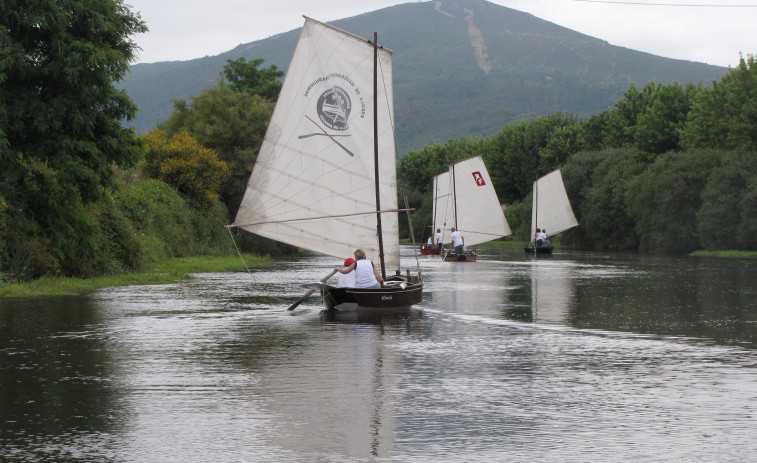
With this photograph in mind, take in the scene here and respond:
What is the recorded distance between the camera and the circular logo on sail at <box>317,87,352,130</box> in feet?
83.1

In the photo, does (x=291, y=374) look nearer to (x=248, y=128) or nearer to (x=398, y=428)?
(x=398, y=428)

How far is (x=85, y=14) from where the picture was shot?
30.8 m

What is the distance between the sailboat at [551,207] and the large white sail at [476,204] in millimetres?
5710

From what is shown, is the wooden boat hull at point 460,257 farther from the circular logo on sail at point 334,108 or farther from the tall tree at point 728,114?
the circular logo on sail at point 334,108

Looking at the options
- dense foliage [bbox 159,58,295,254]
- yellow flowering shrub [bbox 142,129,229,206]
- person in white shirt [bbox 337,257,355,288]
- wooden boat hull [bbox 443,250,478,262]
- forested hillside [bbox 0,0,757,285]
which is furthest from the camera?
dense foliage [bbox 159,58,295,254]

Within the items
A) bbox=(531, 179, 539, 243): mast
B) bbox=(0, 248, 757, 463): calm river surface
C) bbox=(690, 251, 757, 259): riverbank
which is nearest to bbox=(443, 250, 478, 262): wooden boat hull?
bbox=(531, 179, 539, 243): mast

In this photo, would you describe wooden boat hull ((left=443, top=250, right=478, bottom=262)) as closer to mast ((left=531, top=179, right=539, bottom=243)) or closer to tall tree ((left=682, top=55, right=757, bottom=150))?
mast ((left=531, top=179, right=539, bottom=243))

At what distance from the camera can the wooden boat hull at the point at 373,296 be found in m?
23.3

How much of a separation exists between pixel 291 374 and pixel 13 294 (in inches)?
656

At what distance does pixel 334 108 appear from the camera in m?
25.4

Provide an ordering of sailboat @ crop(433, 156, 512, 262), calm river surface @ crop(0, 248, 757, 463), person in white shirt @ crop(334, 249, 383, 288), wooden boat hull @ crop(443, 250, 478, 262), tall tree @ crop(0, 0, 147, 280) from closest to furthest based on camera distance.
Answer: calm river surface @ crop(0, 248, 757, 463) → person in white shirt @ crop(334, 249, 383, 288) → tall tree @ crop(0, 0, 147, 280) → wooden boat hull @ crop(443, 250, 478, 262) → sailboat @ crop(433, 156, 512, 262)

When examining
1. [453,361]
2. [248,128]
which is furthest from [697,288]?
[248,128]

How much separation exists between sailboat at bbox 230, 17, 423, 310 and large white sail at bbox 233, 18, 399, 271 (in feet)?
0.08

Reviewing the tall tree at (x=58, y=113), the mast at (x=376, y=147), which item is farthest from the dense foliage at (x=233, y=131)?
the mast at (x=376, y=147)
